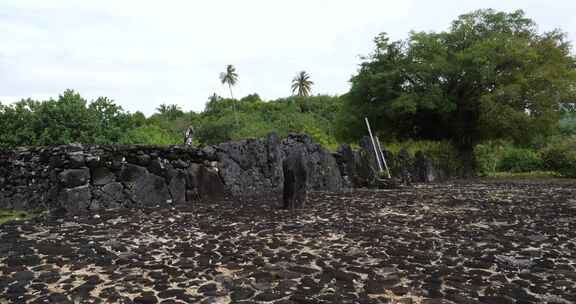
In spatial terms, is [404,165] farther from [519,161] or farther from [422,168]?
[519,161]

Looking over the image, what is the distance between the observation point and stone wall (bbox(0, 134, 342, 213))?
10844mm

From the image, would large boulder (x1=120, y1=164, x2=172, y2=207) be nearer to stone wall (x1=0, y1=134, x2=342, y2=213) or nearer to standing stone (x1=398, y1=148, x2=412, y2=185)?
stone wall (x1=0, y1=134, x2=342, y2=213)

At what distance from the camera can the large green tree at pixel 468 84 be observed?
2639 cm

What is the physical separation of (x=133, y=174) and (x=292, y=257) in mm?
7147

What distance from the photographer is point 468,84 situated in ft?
94.6

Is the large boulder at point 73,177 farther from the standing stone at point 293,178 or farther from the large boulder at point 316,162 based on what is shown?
the large boulder at point 316,162

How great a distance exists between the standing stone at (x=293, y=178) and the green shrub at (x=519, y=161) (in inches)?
1439

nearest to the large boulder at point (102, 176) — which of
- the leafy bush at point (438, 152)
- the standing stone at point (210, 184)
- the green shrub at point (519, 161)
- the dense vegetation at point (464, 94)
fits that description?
the standing stone at point (210, 184)

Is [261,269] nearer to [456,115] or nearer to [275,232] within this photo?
[275,232]

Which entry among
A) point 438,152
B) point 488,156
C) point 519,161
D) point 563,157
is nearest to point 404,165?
point 438,152

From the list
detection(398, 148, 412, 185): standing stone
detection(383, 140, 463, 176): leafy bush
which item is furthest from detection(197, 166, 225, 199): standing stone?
detection(383, 140, 463, 176): leafy bush

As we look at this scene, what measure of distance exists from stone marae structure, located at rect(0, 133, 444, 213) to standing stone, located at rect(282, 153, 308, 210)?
0.32 meters

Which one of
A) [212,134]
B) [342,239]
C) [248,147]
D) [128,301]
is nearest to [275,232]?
[342,239]

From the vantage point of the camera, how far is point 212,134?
188 feet
